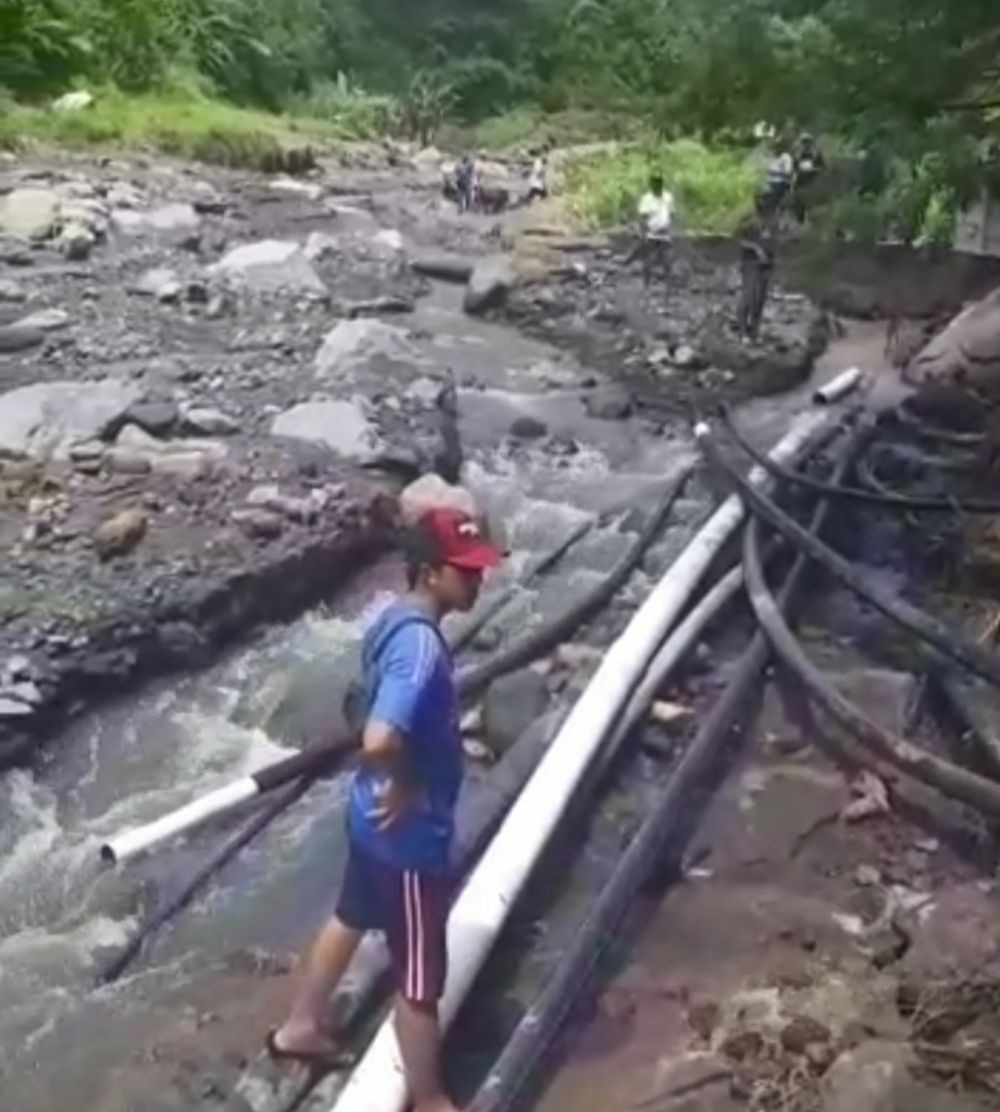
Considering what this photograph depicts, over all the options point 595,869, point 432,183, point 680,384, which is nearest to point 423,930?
point 595,869

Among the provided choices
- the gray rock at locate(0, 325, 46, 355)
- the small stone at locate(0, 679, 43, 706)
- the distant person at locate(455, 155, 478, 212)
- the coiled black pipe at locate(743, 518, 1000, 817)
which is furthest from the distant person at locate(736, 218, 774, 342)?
the small stone at locate(0, 679, 43, 706)

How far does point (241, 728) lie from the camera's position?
740cm

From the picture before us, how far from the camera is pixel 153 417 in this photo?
34.8ft

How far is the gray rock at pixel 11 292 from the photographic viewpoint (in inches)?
571

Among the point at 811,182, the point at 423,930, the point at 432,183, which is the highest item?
the point at 811,182

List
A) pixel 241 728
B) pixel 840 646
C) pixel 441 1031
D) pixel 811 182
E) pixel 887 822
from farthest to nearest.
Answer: pixel 811 182 → pixel 840 646 → pixel 241 728 → pixel 887 822 → pixel 441 1031

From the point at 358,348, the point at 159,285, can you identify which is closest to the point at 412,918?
the point at 358,348

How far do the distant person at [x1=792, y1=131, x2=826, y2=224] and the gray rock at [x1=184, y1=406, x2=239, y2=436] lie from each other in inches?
149

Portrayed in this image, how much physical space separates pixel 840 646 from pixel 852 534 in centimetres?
168

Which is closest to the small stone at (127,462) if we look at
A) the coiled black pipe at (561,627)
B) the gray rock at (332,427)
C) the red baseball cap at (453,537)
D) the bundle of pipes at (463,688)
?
the gray rock at (332,427)

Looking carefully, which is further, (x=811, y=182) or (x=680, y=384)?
(x=680, y=384)

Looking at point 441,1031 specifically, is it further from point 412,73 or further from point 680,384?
point 412,73

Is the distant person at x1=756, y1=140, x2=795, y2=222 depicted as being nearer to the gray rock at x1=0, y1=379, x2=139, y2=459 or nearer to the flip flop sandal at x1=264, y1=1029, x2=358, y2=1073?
the gray rock at x1=0, y1=379, x2=139, y2=459

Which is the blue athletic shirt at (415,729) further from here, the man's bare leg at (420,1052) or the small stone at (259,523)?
the small stone at (259,523)
